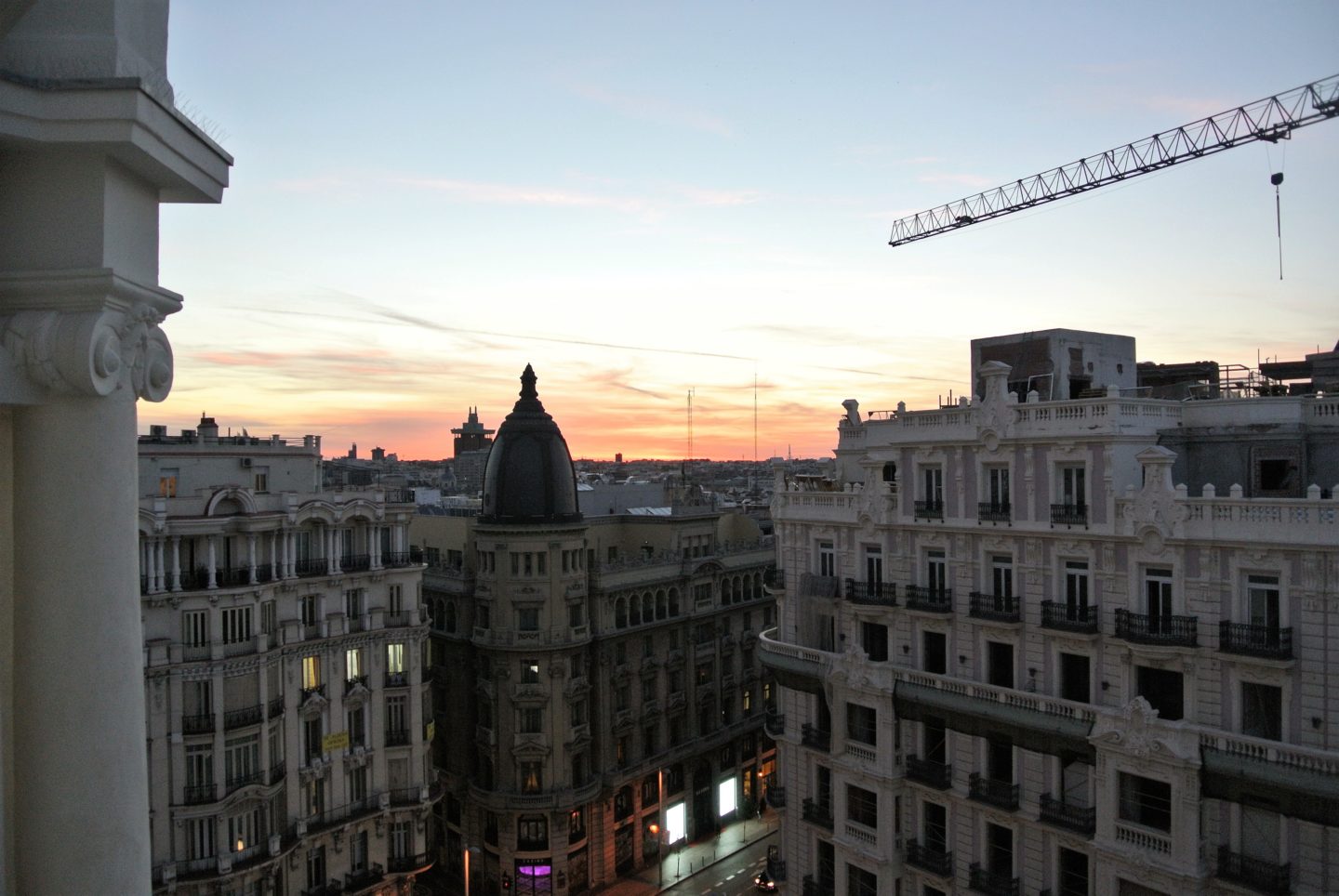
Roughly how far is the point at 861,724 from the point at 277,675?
27145 mm

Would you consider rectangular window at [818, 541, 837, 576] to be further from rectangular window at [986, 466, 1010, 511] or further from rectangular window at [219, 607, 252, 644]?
rectangular window at [219, 607, 252, 644]

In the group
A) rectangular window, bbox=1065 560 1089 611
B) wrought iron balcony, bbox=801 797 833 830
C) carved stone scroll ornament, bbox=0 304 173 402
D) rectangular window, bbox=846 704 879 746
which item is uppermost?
carved stone scroll ornament, bbox=0 304 173 402

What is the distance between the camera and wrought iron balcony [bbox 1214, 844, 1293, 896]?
94.6 ft

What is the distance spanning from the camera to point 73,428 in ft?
21.0

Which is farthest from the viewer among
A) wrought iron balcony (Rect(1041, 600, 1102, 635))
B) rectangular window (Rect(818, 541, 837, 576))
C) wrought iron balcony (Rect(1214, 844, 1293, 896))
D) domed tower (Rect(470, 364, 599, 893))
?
domed tower (Rect(470, 364, 599, 893))

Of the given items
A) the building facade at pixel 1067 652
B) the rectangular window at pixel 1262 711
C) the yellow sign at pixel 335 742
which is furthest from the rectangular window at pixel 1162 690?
the yellow sign at pixel 335 742

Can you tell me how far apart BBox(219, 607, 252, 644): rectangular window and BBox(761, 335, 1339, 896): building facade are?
24.3 metres

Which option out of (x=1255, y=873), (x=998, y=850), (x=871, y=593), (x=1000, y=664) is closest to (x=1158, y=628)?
(x=1000, y=664)

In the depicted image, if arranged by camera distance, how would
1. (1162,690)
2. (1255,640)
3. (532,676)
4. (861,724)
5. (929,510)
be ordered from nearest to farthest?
(1255,640) → (1162,690) → (929,510) → (861,724) → (532,676)

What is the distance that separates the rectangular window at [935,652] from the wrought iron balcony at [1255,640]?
11.0 meters

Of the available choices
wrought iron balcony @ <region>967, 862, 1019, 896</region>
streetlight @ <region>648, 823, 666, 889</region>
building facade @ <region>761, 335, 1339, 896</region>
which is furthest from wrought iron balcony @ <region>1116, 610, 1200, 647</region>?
streetlight @ <region>648, 823, 666, 889</region>

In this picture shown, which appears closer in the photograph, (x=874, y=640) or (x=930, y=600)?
(x=930, y=600)

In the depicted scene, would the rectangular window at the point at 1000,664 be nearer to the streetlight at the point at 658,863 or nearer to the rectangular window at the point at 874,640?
the rectangular window at the point at 874,640

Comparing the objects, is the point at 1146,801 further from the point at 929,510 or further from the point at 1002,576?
the point at 929,510
